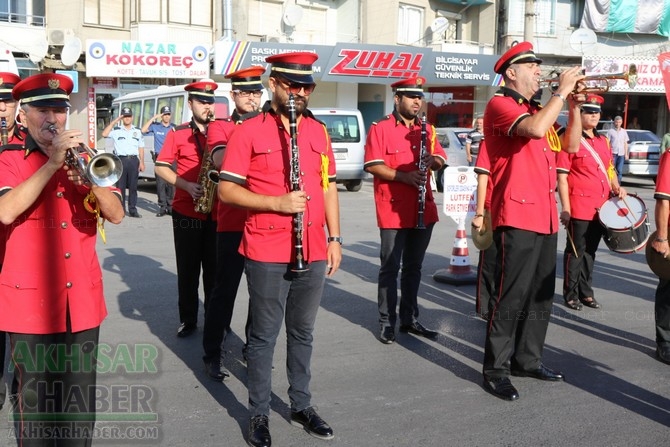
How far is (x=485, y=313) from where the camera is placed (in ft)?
24.0

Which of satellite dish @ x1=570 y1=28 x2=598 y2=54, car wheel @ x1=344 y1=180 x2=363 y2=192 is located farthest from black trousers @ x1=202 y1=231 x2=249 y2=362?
satellite dish @ x1=570 y1=28 x2=598 y2=54

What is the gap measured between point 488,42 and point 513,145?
32.3 meters

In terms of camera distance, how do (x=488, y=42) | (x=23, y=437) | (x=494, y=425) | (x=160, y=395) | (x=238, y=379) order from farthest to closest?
(x=488, y=42) < (x=238, y=379) < (x=160, y=395) < (x=494, y=425) < (x=23, y=437)

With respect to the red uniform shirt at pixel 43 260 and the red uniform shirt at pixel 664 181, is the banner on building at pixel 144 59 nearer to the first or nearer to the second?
the red uniform shirt at pixel 664 181

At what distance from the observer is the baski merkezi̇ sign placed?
25844mm

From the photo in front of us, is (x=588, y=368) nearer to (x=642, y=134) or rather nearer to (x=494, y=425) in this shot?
(x=494, y=425)

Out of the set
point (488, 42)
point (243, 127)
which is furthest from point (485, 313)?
point (488, 42)

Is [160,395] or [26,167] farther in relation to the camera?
[160,395]

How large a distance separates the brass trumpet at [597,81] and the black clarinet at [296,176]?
1.92 metres

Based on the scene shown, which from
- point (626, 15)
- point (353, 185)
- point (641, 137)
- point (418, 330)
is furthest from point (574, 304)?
point (626, 15)

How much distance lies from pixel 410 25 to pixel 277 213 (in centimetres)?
3061

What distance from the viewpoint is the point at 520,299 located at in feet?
17.6

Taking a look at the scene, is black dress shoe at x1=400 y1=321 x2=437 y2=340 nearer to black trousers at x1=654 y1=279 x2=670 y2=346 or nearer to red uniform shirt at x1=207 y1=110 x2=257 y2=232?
black trousers at x1=654 y1=279 x2=670 y2=346

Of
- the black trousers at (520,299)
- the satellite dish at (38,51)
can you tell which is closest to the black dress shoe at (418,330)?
the black trousers at (520,299)
